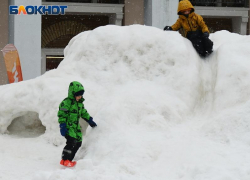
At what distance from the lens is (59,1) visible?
49.4 ft

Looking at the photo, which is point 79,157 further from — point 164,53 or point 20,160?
point 164,53

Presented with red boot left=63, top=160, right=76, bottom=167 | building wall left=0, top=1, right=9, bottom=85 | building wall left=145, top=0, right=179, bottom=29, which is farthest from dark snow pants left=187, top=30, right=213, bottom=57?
building wall left=0, top=1, right=9, bottom=85

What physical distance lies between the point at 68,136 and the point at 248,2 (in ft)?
42.4

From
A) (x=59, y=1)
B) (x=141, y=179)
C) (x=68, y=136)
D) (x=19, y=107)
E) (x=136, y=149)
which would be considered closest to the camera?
(x=141, y=179)

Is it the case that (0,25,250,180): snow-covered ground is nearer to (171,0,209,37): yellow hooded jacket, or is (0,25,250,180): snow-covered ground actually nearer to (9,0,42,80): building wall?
(171,0,209,37): yellow hooded jacket

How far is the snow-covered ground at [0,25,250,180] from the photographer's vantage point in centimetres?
443

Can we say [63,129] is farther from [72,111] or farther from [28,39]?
[28,39]

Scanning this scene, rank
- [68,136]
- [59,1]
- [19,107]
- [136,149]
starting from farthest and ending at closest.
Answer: [59,1] < [19,107] < [68,136] < [136,149]

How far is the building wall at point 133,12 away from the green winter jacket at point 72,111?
10.2 metres

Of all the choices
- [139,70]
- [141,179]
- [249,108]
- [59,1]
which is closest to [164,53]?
[139,70]

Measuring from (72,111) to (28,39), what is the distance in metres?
8.43

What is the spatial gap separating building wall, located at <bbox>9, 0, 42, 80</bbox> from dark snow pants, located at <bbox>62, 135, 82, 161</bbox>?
8.07 m

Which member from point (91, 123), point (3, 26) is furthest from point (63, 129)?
point (3, 26)

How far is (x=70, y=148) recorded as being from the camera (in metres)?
4.97
